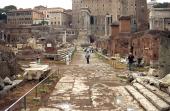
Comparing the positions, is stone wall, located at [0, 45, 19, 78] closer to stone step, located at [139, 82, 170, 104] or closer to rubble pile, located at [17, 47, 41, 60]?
stone step, located at [139, 82, 170, 104]

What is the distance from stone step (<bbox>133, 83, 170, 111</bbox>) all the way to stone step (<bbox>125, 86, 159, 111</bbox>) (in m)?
0.12

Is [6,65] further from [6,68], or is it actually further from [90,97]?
[90,97]

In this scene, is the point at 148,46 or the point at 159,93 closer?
the point at 159,93

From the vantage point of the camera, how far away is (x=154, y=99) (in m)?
11.2

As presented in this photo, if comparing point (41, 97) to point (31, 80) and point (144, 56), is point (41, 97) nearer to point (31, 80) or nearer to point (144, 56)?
point (31, 80)

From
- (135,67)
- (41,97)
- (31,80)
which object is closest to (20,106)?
(41,97)

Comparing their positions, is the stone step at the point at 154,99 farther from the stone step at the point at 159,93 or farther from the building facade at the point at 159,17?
the building facade at the point at 159,17

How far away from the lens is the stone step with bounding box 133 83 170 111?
999 centimetres

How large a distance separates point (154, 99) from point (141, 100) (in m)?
0.57

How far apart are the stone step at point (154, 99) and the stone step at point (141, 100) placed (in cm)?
12

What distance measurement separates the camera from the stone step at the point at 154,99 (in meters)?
9.99

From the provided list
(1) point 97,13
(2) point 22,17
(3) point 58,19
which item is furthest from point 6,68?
(3) point 58,19

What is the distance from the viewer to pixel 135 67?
2362 cm

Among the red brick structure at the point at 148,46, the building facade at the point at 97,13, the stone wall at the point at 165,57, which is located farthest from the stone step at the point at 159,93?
the building facade at the point at 97,13
